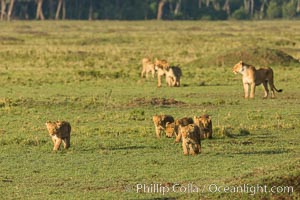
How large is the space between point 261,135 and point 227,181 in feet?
18.8

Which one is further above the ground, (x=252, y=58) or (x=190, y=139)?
(x=190, y=139)

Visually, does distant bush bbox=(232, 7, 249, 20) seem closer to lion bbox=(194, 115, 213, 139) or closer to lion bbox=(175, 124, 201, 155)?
lion bbox=(194, 115, 213, 139)

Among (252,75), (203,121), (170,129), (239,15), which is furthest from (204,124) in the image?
(239,15)

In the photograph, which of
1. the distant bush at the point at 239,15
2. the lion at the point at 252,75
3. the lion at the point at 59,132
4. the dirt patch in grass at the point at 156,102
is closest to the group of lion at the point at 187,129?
the lion at the point at 59,132

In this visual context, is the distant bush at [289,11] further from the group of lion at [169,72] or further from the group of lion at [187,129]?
the group of lion at [187,129]

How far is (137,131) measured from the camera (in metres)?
17.9

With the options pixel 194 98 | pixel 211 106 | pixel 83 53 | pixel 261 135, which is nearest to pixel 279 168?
pixel 261 135

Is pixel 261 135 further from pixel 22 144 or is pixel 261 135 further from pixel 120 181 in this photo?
pixel 120 181

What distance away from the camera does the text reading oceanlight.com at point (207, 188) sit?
10.9 metres

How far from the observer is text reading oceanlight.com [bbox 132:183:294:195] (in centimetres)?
1088

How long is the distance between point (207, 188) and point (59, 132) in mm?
4115

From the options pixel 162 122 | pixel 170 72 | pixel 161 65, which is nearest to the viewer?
pixel 162 122

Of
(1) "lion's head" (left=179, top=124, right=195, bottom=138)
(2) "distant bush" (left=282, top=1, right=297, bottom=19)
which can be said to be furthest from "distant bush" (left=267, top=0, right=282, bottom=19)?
(1) "lion's head" (left=179, top=124, right=195, bottom=138)

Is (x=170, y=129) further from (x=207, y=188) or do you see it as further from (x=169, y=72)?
(x=169, y=72)
